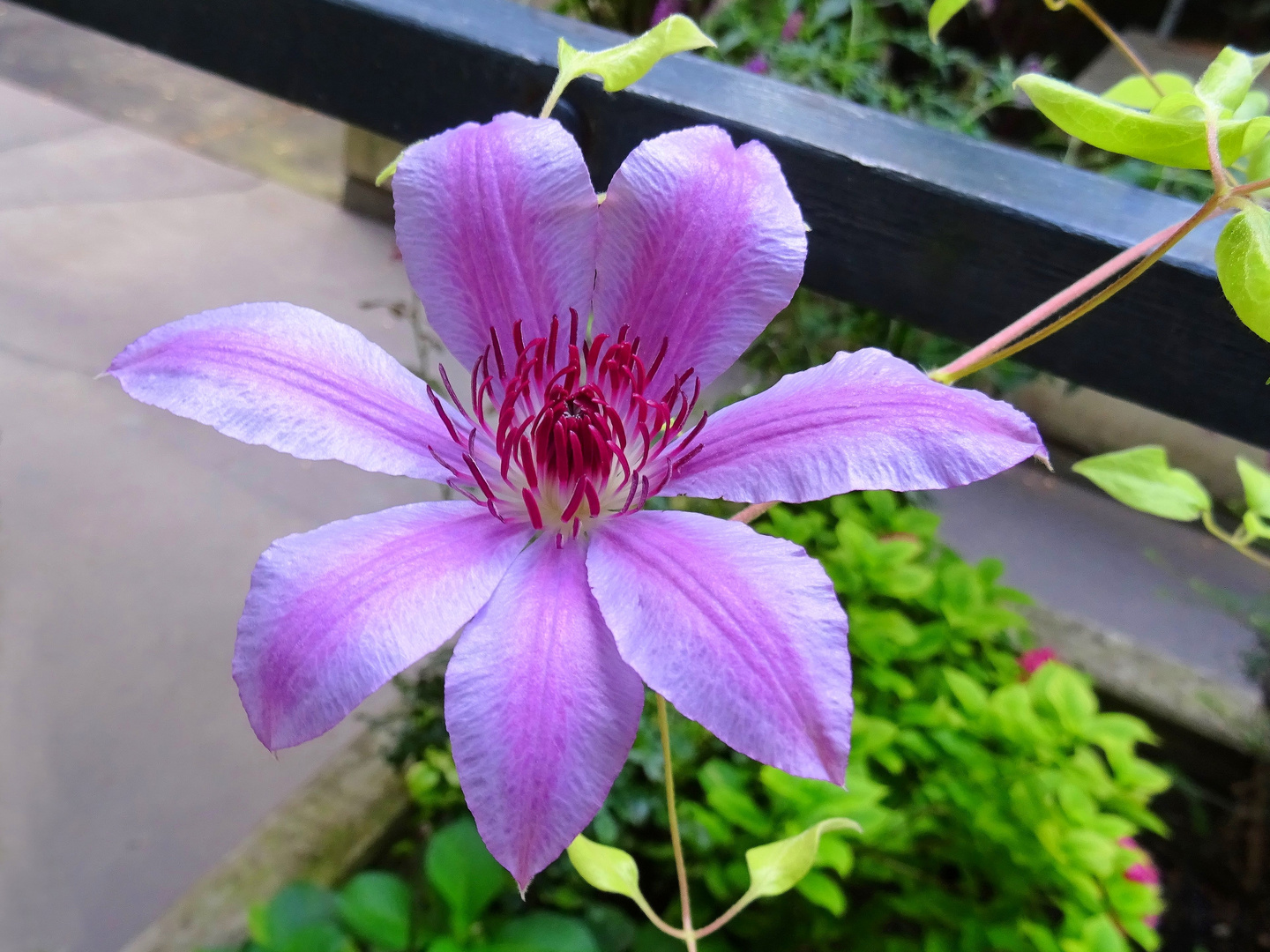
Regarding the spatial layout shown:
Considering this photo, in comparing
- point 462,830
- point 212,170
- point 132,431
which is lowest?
point 132,431

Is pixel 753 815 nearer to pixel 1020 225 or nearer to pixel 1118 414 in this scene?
pixel 1020 225

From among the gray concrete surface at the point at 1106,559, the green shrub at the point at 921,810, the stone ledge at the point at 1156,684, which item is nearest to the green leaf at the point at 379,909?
the green shrub at the point at 921,810

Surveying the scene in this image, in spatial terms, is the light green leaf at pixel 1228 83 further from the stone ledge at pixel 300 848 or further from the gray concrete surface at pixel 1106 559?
the gray concrete surface at pixel 1106 559

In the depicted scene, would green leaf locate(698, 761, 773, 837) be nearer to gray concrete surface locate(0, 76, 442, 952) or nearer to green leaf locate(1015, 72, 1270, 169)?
green leaf locate(1015, 72, 1270, 169)

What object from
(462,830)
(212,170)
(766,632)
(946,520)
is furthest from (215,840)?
(212,170)

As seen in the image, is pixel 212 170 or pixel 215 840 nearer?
pixel 215 840

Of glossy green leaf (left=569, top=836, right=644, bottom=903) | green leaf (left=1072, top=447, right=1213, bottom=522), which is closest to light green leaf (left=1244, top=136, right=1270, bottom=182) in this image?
green leaf (left=1072, top=447, right=1213, bottom=522)
